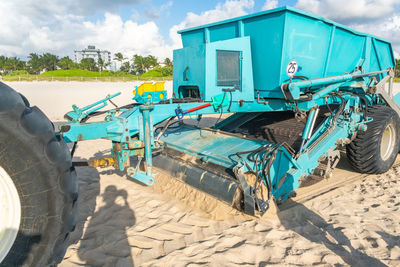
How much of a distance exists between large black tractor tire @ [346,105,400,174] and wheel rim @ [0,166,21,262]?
466cm

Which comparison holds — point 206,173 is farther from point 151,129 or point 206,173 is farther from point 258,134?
point 258,134

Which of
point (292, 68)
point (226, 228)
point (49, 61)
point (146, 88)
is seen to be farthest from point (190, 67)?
point (49, 61)

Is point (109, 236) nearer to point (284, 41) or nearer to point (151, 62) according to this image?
point (284, 41)

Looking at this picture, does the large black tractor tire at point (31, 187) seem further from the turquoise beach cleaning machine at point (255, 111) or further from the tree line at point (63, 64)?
the tree line at point (63, 64)

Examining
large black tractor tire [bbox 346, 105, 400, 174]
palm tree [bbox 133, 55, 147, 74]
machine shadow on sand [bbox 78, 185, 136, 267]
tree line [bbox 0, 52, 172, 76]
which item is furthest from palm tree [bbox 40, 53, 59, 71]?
large black tractor tire [bbox 346, 105, 400, 174]

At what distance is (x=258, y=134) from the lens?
5203 millimetres

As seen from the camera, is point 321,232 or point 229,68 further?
point 229,68

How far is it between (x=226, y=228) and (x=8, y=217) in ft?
7.28

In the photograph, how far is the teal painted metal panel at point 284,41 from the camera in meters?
3.75

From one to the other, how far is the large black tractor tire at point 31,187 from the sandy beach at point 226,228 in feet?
3.21

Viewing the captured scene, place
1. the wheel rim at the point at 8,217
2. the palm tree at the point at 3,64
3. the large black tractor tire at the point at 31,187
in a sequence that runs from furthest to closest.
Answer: the palm tree at the point at 3,64
the wheel rim at the point at 8,217
the large black tractor tire at the point at 31,187

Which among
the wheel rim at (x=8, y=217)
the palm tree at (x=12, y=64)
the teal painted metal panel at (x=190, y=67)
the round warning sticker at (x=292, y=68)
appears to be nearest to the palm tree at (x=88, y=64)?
the palm tree at (x=12, y=64)

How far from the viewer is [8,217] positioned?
184cm

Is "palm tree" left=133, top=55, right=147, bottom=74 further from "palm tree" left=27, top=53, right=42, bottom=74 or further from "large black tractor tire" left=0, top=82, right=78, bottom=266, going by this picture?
Answer: "large black tractor tire" left=0, top=82, right=78, bottom=266
